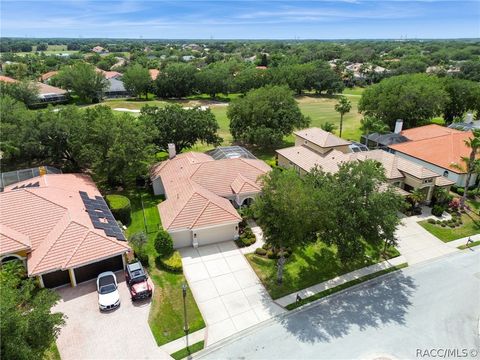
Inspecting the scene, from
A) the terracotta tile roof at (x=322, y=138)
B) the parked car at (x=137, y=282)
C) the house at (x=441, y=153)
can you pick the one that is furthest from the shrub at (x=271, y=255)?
the house at (x=441, y=153)

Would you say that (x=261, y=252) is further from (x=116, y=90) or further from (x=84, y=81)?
(x=116, y=90)

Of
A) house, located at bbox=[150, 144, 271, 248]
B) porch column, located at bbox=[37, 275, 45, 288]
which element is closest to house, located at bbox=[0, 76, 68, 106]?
house, located at bbox=[150, 144, 271, 248]

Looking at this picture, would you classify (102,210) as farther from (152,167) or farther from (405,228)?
(405,228)

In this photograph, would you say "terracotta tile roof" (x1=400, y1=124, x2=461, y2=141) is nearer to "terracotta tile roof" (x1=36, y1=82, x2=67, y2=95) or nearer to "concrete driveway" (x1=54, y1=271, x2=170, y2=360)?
"concrete driveway" (x1=54, y1=271, x2=170, y2=360)

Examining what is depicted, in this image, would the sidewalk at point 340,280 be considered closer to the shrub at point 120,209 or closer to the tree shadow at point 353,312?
the tree shadow at point 353,312

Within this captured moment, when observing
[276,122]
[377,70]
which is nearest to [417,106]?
[276,122]
